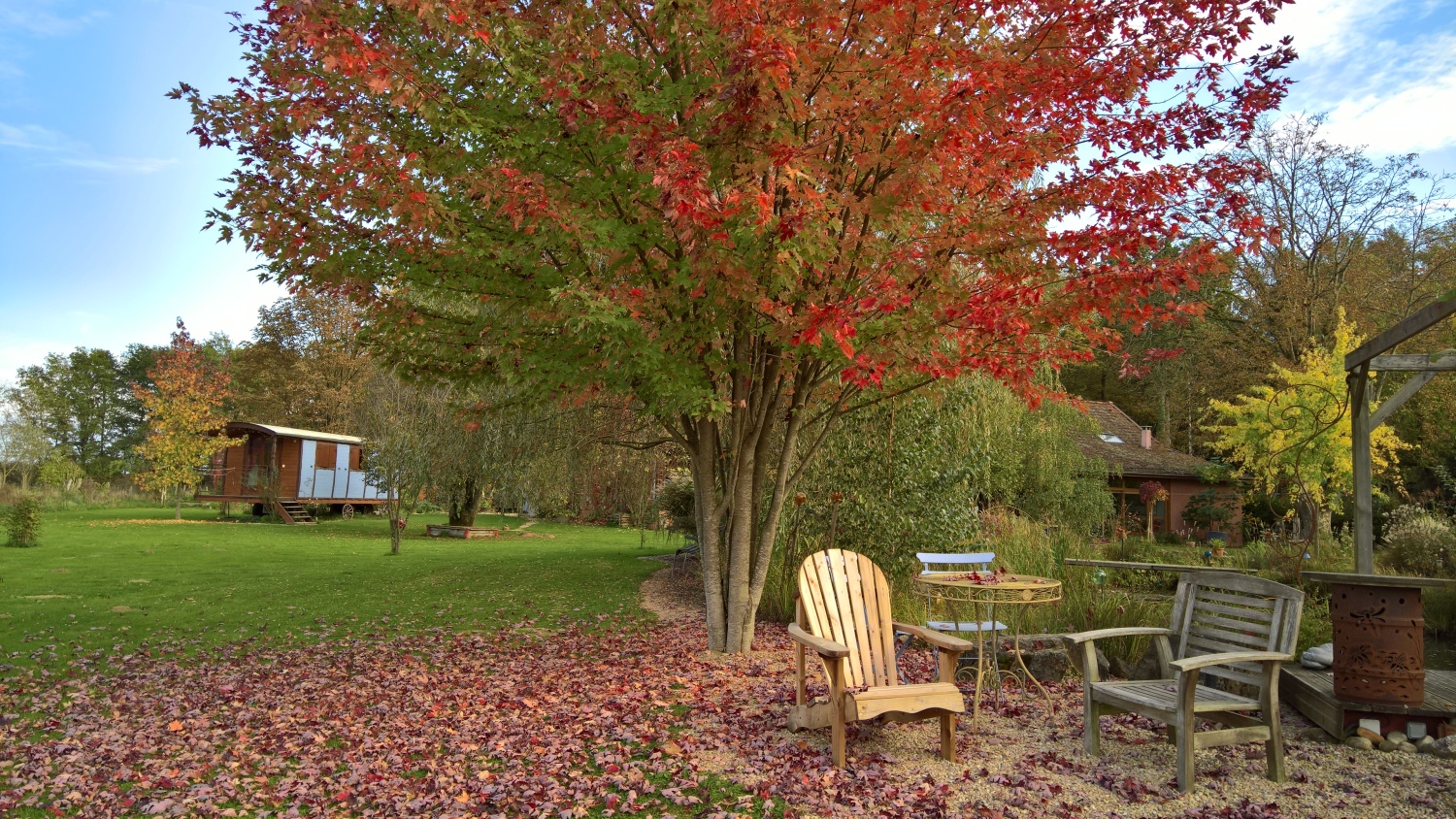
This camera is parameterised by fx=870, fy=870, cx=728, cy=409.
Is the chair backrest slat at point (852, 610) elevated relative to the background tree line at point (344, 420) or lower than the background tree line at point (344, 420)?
lower

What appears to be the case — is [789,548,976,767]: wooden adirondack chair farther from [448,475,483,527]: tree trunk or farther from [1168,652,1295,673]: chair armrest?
[448,475,483,527]: tree trunk

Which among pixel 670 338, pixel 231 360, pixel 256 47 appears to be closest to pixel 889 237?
pixel 670 338

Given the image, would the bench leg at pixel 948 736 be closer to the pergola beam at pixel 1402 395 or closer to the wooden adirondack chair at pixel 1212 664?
the wooden adirondack chair at pixel 1212 664

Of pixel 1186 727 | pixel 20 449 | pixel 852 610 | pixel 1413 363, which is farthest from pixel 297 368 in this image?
pixel 1186 727

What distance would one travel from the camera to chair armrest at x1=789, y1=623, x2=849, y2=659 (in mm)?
4102

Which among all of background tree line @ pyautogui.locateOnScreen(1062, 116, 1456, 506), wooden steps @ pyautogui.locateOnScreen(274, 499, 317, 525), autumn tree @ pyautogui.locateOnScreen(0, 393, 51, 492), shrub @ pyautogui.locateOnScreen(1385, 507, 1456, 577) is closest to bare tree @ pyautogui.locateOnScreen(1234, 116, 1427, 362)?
background tree line @ pyautogui.locateOnScreen(1062, 116, 1456, 506)

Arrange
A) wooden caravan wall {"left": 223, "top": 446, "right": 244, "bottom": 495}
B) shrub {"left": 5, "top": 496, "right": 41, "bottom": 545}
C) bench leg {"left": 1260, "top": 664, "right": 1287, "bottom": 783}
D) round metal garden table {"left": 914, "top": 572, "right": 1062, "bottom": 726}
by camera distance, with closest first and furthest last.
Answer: bench leg {"left": 1260, "top": 664, "right": 1287, "bottom": 783} < round metal garden table {"left": 914, "top": 572, "right": 1062, "bottom": 726} < shrub {"left": 5, "top": 496, "right": 41, "bottom": 545} < wooden caravan wall {"left": 223, "top": 446, "right": 244, "bottom": 495}

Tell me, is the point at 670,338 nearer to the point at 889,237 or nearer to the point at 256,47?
the point at 889,237

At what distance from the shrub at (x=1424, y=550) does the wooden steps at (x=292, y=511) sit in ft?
79.9

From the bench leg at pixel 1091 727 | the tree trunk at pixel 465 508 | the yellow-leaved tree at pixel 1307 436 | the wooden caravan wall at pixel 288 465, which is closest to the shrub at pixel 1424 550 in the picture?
the yellow-leaved tree at pixel 1307 436

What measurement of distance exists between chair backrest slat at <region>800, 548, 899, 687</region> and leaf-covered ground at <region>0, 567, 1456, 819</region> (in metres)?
0.35

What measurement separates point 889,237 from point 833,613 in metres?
2.81

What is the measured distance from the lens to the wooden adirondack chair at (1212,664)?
3.79 metres

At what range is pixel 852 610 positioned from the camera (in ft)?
15.8
